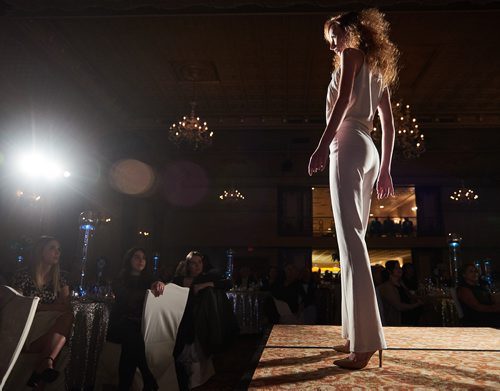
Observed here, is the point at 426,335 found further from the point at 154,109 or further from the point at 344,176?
the point at 154,109

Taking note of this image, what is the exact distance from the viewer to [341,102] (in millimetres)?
1592

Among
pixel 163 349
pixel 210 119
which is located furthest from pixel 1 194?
pixel 163 349

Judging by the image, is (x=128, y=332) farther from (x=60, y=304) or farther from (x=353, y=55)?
(x=353, y=55)

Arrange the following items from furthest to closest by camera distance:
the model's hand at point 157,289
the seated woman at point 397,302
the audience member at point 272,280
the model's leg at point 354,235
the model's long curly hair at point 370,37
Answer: the audience member at point 272,280, the seated woman at point 397,302, the model's hand at point 157,289, the model's long curly hair at point 370,37, the model's leg at point 354,235

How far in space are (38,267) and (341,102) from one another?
306 cm

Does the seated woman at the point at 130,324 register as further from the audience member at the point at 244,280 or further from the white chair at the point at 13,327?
the audience member at the point at 244,280

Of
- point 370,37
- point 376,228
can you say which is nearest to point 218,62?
point 370,37

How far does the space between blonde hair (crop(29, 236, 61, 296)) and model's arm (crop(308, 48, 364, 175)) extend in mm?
2833

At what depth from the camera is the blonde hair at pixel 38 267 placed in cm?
340

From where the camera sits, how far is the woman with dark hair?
143cm

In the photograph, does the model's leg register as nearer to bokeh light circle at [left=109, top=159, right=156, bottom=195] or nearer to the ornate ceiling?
the ornate ceiling

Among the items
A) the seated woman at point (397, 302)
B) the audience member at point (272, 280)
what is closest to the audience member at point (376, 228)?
the audience member at point (272, 280)

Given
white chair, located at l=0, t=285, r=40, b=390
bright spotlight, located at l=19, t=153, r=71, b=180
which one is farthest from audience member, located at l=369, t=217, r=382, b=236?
white chair, located at l=0, t=285, r=40, b=390

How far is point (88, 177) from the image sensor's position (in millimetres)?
9141
